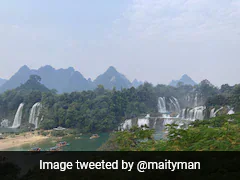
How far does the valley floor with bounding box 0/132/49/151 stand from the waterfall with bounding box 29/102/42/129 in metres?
4.90

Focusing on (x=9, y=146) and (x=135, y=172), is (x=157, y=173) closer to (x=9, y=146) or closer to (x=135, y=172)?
(x=135, y=172)

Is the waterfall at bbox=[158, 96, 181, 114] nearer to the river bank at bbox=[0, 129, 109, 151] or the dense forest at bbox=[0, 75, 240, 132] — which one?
the dense forest at bbox=[0, 75, 240, 132]

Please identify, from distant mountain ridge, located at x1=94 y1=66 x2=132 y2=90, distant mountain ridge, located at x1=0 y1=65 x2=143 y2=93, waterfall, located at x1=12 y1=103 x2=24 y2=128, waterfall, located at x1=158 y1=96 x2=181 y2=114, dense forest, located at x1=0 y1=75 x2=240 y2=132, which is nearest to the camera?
dense forest, located at x1=0 y1=75 x2=240 y2=132

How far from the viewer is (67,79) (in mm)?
89688

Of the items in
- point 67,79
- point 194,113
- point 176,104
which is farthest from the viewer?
point 67,79

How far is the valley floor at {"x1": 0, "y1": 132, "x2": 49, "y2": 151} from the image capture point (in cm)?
1889

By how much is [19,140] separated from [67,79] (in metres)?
70.9

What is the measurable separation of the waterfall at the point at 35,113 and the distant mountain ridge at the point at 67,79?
48955 millimetres

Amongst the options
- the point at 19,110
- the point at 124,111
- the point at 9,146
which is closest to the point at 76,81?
the point at 19,110

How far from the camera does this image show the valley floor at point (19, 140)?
744 inches

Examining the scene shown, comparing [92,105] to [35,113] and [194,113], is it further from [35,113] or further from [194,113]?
[194,113]

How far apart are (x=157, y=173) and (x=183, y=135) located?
2458mm

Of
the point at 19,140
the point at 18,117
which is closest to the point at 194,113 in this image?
the point at 19,140
